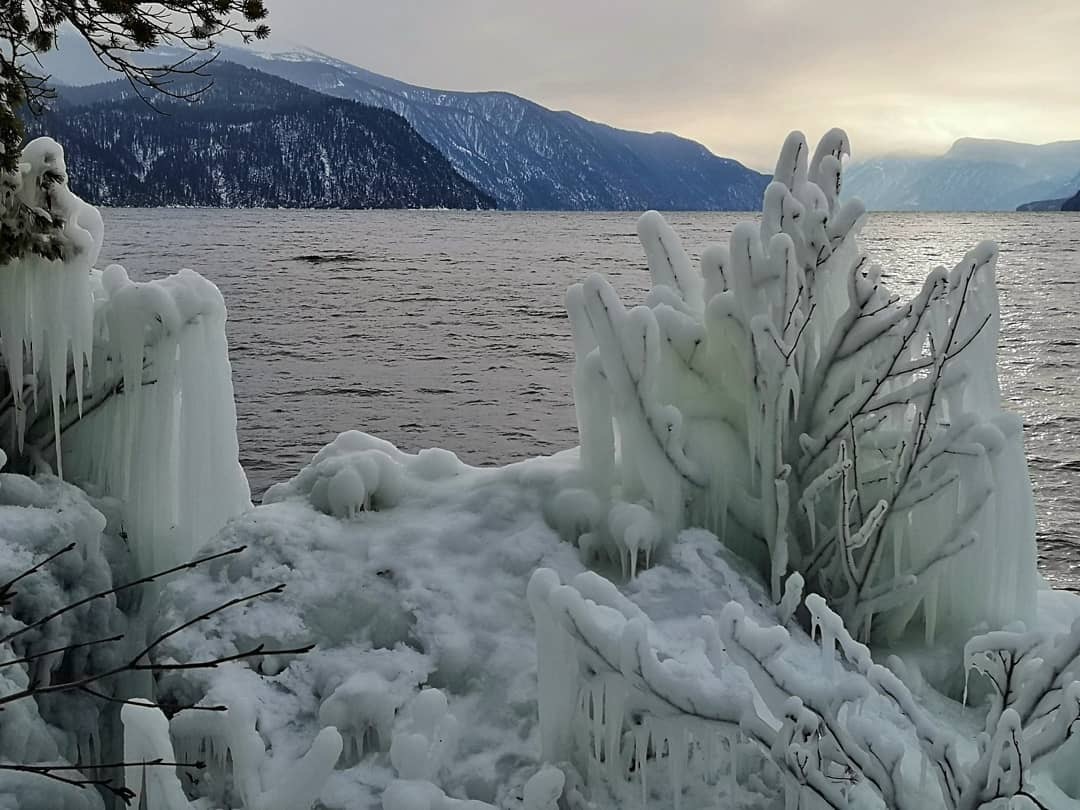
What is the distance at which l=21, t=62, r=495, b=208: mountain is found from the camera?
514 ft

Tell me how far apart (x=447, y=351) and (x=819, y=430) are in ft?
65.9

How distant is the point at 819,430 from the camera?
19.0ft

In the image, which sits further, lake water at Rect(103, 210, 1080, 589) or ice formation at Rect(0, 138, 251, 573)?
lake water at Rect(103, 210, 1080, 589)

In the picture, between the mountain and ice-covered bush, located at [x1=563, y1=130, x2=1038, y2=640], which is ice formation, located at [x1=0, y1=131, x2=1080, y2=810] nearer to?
ice-covered bush, located at [x1=563, y1=130, x2=1038, y2=640]

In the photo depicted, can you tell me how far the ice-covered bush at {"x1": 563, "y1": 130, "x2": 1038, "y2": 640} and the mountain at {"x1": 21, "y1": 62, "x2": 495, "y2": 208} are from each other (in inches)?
6324

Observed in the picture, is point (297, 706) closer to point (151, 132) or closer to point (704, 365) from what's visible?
point (704, 365)

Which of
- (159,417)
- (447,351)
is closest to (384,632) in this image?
(159,417)

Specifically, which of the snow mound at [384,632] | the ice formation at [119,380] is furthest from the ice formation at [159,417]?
the snow mound at [384,632]

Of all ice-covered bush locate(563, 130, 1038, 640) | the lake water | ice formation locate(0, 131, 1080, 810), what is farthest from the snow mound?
the lake water

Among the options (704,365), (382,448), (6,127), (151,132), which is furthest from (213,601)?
(151,132)

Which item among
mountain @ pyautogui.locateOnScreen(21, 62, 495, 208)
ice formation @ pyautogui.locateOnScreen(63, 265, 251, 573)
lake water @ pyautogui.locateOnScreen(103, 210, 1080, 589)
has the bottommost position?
lake water @ pyautogui.locateOnScreen(103, 210, 1080, 589)

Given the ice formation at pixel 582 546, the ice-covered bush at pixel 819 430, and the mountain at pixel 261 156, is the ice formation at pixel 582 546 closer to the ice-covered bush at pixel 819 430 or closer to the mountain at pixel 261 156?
the ice-covered bush at pixel 819 430

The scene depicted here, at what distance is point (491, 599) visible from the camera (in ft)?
17.3

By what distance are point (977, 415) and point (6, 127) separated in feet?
19.4
